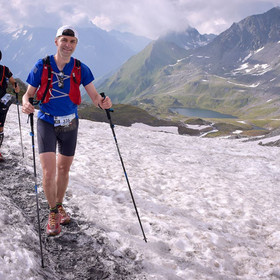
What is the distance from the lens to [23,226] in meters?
5.88

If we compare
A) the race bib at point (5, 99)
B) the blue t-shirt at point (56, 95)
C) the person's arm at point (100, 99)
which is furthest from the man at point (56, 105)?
the race bib at point (5, 99)

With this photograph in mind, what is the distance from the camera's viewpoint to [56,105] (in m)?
6.04

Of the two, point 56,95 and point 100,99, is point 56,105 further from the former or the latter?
point 100,99

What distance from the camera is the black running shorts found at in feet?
19.1

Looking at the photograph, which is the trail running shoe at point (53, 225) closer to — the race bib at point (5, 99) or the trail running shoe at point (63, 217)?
the trail running shoe at point (63, 217)

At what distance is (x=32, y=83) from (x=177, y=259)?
584 cm

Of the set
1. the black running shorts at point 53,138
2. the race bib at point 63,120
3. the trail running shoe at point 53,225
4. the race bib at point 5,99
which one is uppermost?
the race bib at point 5,99

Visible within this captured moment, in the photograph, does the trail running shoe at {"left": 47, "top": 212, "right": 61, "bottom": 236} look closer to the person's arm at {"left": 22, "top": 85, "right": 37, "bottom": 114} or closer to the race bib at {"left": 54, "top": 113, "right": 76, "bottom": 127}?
the race bib at {"left": 54, "top": 113, "right": 76, "bottom": 127}

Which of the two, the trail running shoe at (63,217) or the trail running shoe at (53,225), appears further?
the trail running shoe at (63,217)

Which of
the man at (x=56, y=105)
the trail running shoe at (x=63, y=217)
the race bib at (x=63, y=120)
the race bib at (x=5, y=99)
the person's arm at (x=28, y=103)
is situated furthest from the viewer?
the race bib at (x=5, y=99)

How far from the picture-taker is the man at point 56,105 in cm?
579

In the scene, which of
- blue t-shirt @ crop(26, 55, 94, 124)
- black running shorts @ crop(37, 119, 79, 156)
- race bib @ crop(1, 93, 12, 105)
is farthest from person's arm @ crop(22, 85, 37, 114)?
race bib @ crop(1, 93, 12, 105)

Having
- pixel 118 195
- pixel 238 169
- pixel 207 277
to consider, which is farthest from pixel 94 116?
pixel 207 277

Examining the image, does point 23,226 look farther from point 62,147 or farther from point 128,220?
point 128,220
